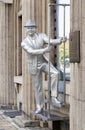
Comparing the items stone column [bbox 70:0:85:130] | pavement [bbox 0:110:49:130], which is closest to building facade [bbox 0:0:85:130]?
stone column [bbox 70:0:85:130]

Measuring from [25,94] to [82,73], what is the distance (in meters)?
5.17

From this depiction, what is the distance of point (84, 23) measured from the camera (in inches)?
291

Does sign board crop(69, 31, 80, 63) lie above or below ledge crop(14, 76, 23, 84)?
above

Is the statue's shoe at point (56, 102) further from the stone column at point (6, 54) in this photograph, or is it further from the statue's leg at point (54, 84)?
the stone column at point (6, 54)

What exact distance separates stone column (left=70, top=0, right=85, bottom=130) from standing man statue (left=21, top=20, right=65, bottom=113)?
6.84 feet

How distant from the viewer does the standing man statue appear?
9.99 m

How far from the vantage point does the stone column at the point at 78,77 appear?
7426mm

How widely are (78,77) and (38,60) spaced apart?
291 centimetres

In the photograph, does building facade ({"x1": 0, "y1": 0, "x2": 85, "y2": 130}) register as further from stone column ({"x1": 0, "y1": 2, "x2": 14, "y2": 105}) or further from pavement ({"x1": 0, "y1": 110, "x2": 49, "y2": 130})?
pavement ({"x1": 0, "y1": 110, "x2": 49, "y2": 130})

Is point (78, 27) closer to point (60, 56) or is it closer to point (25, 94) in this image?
point (60, 56)

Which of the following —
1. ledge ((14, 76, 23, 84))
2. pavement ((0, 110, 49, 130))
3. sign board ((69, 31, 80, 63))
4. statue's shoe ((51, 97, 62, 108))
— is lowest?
pavement ((0, 110, 49, 130))

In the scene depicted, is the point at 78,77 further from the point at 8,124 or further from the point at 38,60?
the point at 8,124

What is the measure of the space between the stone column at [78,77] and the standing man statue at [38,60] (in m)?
2.09

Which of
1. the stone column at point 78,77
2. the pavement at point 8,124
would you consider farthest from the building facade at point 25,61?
the pavement at point 8,124
